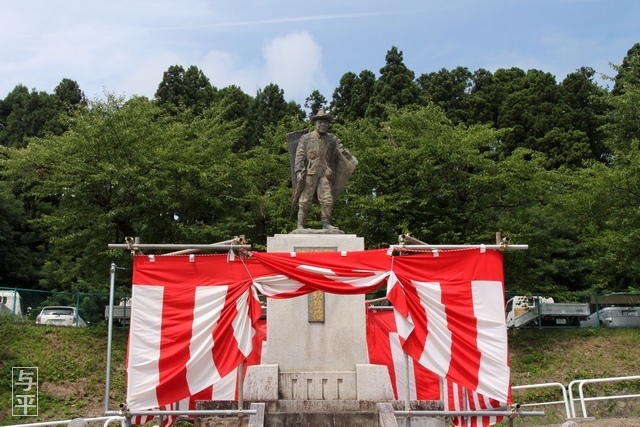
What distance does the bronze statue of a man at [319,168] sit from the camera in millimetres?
11125

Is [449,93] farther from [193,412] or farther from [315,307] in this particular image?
[193,412]

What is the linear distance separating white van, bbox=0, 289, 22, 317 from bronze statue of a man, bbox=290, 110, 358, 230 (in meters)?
13.5

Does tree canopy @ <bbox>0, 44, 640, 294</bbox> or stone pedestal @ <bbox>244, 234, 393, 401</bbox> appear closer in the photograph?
stone pedestal @ <bbox>244, 234, 393, 401</bbox>

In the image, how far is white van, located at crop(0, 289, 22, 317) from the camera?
2031 cm

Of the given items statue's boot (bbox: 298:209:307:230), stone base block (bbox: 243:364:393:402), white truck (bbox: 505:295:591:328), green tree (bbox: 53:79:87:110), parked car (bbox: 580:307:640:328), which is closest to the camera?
stone base block (bbox: 243:364:393:402)

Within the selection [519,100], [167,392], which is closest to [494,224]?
[167,392]

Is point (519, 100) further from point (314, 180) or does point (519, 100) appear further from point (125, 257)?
point (314, 180)

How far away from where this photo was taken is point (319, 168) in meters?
11.1

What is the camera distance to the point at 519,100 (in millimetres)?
38438

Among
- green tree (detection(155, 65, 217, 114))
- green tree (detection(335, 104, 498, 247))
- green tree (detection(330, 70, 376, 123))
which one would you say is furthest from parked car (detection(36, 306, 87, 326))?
green tree (detection(330, 70, 376, 123))

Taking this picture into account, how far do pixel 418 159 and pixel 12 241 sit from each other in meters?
23.9

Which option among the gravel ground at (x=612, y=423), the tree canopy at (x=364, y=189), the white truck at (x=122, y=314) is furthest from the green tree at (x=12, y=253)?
the gravel ground at (x=612, y=423)

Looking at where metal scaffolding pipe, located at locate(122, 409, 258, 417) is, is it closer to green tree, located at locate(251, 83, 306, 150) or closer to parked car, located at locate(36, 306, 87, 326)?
parked car, located at locate(36, 306, 87, 326)

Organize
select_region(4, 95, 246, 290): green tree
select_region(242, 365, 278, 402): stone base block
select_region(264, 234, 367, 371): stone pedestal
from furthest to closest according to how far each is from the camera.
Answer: select_region(4, 95, 246, 290): green tree → select_region(264, 234, 367, 371): stone pedestal → select_region(242, 365, 278, 402): stone base block
